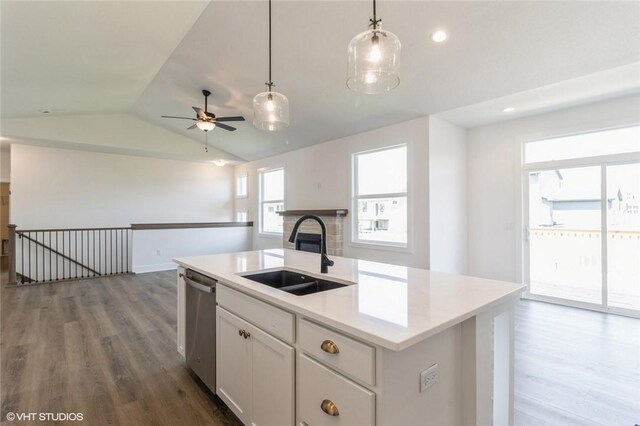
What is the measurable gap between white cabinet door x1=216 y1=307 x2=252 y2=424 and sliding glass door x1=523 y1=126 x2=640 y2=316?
4516mm

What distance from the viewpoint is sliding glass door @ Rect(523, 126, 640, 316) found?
374 cm

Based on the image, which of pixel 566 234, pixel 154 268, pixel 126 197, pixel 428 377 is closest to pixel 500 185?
pixel 566 234

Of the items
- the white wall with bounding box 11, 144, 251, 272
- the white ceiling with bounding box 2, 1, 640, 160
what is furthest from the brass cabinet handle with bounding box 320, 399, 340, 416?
the white wall with bounding box 11, 144, 251, 272

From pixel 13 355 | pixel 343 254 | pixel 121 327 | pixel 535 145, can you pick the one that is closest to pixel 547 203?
pixel 535 145

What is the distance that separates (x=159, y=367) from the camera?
2512 mm

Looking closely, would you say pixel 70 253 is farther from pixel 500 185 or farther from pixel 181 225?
pixel 500 185

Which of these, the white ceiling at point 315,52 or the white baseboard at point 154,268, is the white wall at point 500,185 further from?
the white baseboard at point 154,268

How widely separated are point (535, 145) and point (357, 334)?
483cm

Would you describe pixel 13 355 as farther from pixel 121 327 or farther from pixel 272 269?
pixel 272 269

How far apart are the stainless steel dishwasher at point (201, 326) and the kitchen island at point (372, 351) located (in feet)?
0.53

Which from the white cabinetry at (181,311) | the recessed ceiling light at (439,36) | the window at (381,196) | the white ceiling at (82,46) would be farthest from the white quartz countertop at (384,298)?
the window at (381,196)

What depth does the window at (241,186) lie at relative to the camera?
28.2ft

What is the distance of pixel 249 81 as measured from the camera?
429 centimetres

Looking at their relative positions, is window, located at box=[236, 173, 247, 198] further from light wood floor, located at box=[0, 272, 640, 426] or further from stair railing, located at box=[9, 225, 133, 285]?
light wood floor, located at box=[0, 272, 640, 426]
